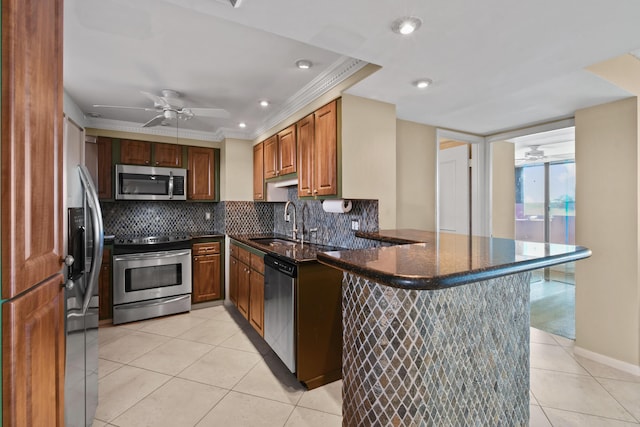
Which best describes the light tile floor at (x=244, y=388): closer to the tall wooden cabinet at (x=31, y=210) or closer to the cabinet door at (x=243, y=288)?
the cabinet door at (x=243, y=288)

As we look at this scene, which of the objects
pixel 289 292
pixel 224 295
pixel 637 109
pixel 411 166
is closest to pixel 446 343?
pixel 289 292

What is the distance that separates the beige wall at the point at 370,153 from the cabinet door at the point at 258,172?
1.91 meters

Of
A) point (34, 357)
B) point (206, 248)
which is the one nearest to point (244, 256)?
point (206, 248)

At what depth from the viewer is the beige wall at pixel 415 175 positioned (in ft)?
11.0

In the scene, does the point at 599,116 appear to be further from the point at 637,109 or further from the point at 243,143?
the point at 243,143

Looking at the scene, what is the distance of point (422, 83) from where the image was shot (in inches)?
88.7

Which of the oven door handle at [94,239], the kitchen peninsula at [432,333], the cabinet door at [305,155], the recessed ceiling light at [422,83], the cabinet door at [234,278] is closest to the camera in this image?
the kitchen peninsula at [432,333]

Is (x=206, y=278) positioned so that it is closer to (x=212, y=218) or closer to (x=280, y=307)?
(x=212, y=218)

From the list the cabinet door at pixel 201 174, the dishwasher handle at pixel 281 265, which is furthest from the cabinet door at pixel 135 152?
the dishwasher handle at pixel 281 265

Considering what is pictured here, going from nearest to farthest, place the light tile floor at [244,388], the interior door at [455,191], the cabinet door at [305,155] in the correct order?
the light tile floor at [244,388]
the cabinet door at [305,155]
the interior door at [455,191]

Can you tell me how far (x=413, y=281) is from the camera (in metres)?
0.92

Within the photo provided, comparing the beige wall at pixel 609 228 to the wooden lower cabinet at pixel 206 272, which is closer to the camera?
the beige wall at pixel 609 228

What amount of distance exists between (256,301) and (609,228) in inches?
132

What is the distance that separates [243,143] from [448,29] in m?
3.41
